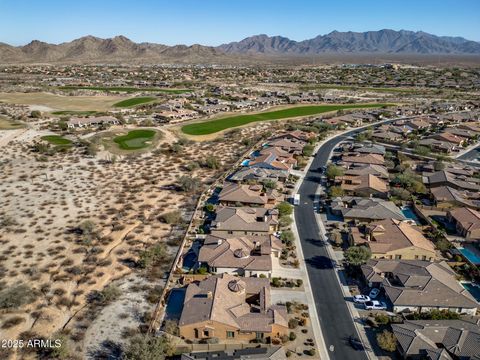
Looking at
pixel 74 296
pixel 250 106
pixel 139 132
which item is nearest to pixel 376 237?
pixel 74 296

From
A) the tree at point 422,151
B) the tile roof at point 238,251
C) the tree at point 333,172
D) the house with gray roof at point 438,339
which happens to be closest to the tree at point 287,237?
the tile roof at point 238,251

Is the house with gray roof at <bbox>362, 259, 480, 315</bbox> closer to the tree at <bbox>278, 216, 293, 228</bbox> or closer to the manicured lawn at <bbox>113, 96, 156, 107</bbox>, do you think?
the tree at <bbox>278, 216, 293, 228</bbox>

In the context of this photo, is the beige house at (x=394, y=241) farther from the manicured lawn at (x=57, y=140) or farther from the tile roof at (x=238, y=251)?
the manicured lawn at (x=57, y=140)

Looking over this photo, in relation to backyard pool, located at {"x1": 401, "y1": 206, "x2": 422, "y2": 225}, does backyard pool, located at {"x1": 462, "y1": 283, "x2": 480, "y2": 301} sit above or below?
below

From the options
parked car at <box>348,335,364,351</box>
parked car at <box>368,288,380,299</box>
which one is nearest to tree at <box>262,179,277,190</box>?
parked car at <box>368,288,380,299</box>

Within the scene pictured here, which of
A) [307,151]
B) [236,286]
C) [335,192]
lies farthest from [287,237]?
[307,151]

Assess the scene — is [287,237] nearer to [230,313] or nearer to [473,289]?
[230,313]
